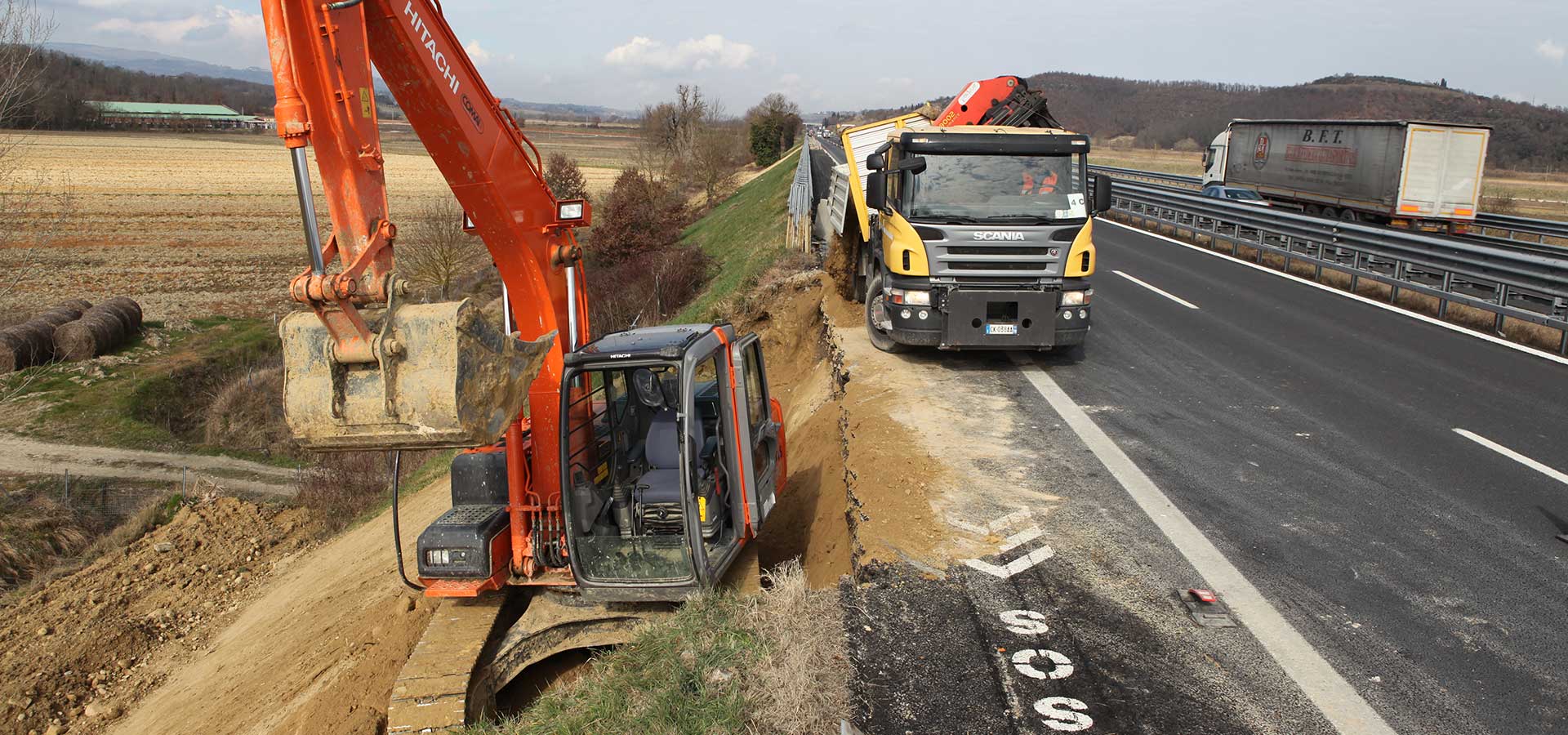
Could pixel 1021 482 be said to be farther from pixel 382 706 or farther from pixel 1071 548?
→ pixel 382 706

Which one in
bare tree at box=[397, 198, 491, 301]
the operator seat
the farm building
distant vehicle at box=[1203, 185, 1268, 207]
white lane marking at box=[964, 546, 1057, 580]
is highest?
the farm building

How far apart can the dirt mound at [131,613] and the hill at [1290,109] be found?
60.4 meters

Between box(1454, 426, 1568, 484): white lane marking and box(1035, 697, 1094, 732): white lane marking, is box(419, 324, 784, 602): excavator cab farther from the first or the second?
box(1454, 426, 1568, 484): white lane marking

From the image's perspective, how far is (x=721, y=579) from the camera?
732 centimetres

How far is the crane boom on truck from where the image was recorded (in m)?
10.9

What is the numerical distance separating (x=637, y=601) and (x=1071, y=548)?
120 inches

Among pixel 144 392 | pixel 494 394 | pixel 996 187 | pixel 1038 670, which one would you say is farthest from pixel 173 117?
pixel 1038 670

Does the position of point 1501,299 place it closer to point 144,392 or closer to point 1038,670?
point 1038,670

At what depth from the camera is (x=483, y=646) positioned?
671 centimetres

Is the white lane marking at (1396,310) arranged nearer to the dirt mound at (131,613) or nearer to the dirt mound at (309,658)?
the dirt mound at (309,658)

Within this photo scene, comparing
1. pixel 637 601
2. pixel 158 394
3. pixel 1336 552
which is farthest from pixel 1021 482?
pixel 158 394

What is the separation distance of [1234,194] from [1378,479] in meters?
29.7

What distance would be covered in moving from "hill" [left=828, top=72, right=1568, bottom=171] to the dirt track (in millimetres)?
57238

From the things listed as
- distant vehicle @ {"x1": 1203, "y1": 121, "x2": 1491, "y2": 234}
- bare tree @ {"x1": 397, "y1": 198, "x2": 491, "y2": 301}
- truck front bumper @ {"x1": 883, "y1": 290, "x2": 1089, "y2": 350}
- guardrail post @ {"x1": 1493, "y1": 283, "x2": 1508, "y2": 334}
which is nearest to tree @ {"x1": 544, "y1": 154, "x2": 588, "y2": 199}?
bare tree @ {"x1": 397, "y1": 198, "x2": 491, "y2": 301}
